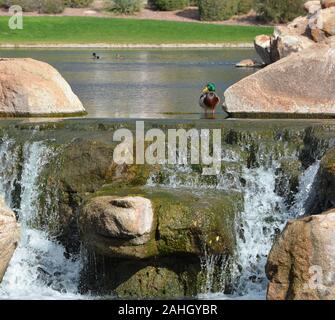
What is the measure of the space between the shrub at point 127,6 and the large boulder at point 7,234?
6799 cm

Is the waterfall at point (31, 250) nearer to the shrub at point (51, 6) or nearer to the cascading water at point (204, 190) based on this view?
the cascading water at point (204, 190)

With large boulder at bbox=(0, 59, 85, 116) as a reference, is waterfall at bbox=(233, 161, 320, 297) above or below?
below

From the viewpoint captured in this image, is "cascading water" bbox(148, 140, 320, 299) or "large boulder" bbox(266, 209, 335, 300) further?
"cascading water" bbox(148, 140, 320, 299)

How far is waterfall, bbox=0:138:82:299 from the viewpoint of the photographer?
527 inches

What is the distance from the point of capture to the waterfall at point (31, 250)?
1338 cm

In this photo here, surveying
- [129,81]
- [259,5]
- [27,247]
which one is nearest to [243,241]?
[27,247]

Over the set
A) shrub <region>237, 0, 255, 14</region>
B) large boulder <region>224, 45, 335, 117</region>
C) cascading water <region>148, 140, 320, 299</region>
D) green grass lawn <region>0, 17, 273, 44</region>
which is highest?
large boulder <region>224, 45, 335, 117</region>

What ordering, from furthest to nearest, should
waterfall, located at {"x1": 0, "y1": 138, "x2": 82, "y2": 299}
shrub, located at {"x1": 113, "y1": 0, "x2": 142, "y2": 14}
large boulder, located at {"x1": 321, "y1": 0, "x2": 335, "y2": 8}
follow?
shrub, located at {"x1": 113, "y1": 0, "x2": 142, "y2": 14}
large boulder, located at {"x1": 321, "y1": 0, "x2": 335, "y2": 8}
waterfall, located at {"x1": 0, "y1": 138, "x2": 82, "y2": 299}

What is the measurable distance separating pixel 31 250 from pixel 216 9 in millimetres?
64155

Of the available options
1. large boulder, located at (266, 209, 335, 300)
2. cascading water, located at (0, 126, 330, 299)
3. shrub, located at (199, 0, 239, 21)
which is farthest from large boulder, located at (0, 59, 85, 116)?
shrub, located at (199, 0, 239, 21)

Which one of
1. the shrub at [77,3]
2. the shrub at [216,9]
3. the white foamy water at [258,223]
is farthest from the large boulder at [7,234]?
the shrub at [77,3]

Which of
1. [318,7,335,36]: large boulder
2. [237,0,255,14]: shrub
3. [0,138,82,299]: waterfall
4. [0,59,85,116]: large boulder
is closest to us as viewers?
[0,138,82,299]: waterfall

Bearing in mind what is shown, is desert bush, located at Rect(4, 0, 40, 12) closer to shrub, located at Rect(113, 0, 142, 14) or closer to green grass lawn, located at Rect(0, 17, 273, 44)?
green grass lawn, located at Rect(0, 17, 273, 44)

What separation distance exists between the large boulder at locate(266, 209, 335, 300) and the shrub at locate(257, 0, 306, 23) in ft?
192
